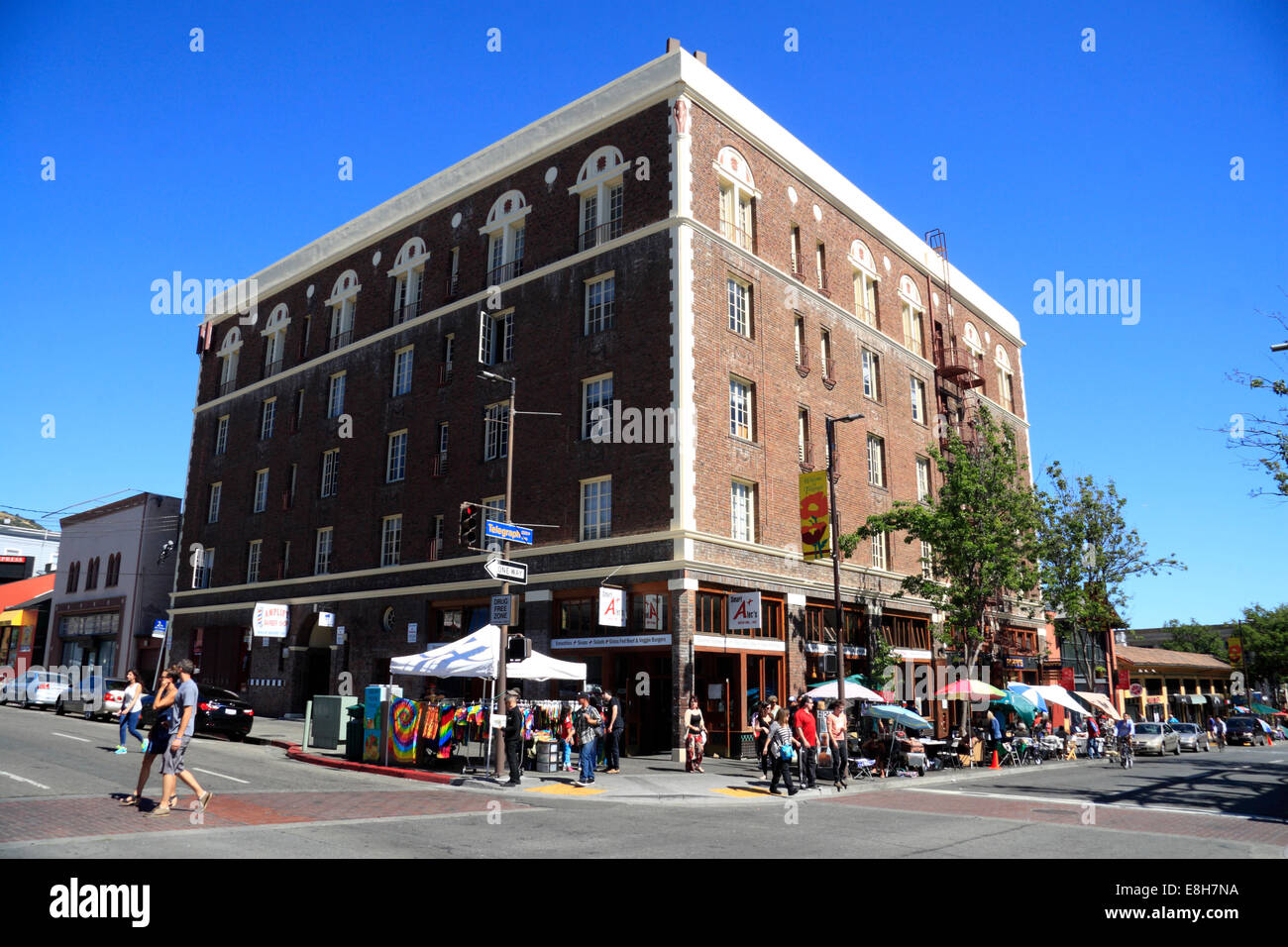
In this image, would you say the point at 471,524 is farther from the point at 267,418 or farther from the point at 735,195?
the point at 267,418

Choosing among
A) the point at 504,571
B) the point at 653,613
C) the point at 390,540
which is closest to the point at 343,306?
the point at 390,540

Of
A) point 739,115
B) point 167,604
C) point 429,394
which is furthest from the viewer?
point 167,604

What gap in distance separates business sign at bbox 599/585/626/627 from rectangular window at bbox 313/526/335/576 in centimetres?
1662

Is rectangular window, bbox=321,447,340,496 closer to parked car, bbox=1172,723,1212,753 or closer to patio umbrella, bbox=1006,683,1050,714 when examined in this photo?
patio umbrella, bbox=1006,683,1050,714

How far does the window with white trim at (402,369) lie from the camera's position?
35.6m

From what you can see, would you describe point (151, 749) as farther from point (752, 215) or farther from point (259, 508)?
point (259, 508)

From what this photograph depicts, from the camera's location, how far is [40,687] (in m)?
37.1

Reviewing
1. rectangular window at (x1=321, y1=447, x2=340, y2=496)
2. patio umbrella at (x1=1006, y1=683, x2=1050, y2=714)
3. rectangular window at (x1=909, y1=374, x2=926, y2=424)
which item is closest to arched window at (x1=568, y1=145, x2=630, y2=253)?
rectangular window at (x1=321, y1=447, x2=340, y2=496)

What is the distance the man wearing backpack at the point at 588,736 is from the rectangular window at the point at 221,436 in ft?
106

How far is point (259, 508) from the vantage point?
136ft

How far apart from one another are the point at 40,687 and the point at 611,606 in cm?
2807

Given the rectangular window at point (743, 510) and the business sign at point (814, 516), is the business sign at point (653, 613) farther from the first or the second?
the business sign at point (814, 516)

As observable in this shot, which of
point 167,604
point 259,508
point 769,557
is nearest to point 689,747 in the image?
point 769,557
